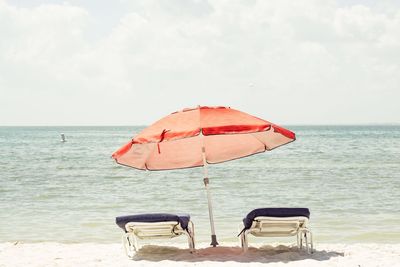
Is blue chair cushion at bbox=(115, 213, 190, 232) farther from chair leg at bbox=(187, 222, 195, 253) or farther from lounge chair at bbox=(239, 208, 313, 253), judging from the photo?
lounge chair at bbox=(239, 208, 313, 253)

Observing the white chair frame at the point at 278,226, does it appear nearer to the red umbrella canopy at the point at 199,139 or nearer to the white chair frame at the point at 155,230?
the white chair frame at the point at 155,230

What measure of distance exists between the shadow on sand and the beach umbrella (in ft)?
1.45

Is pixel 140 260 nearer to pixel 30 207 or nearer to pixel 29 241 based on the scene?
pixel 29 241

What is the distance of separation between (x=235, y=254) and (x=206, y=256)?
414 millimetres

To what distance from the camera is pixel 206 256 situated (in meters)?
8.13

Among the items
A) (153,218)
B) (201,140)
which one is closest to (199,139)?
(201,140)

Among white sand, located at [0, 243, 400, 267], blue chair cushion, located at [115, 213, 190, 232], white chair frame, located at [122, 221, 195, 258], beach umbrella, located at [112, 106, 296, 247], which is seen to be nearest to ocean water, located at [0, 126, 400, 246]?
white sand, located at [0, 243, 400, 267]

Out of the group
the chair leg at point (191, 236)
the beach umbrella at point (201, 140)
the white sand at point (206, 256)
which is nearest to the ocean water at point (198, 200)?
the white sand at point (206, 256)

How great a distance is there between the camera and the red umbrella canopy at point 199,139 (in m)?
7.02

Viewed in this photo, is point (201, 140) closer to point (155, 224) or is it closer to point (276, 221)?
point (155, 224)

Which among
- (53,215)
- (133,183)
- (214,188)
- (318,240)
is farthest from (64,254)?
(133,183)

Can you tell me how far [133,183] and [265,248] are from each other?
14526 mm

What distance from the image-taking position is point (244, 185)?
2122 centimetres

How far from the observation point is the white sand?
304 inches
